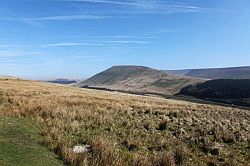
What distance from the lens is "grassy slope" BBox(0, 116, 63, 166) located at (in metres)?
15.3

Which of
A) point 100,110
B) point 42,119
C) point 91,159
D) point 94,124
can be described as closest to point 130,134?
point 94,124

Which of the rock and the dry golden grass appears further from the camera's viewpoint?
the rock

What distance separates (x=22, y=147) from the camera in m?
17.6

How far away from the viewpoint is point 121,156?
18078 millimetres

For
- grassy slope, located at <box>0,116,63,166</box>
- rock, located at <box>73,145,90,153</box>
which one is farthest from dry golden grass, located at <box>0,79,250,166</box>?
grassy slope, located at <box>0,116,63,166</box>

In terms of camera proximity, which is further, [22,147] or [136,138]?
[136,138]

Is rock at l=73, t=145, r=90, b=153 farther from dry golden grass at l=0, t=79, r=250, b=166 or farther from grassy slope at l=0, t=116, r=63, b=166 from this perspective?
grassy slope at l=0, t=116, r=63, b=166

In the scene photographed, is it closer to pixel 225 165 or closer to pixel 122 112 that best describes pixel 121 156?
pixel 225 165

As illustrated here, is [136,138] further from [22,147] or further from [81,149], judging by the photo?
[22,147]

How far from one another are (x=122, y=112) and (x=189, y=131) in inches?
358

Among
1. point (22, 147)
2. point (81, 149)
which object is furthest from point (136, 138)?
point (22, 147)

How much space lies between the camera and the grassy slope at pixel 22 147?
604 inches

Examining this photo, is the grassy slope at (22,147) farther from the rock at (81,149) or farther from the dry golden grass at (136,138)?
the rock at (81,149)

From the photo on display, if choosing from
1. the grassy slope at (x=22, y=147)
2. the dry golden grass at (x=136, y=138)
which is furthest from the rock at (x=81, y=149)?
the grassy slope at (x=22, y=147)
